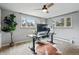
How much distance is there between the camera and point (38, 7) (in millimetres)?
2430

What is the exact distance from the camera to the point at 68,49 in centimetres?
243

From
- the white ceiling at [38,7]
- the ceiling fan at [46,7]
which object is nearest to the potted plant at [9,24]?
the white ceiling at [38,7]

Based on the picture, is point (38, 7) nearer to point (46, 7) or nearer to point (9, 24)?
point (46, 7)

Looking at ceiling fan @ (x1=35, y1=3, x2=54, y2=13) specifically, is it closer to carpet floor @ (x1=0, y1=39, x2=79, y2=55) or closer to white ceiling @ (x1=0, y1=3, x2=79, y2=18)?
white ceiling @ (x1=0, y1=3, x2=79, y2=18)

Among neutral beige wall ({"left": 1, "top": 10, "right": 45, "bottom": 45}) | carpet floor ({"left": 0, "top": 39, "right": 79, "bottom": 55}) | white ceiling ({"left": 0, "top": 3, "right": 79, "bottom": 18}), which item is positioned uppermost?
white ceiling ({"left": 0, "top": 3, "right": 79, "bottom": 18})

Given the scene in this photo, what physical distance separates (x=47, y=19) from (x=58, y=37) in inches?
15.9

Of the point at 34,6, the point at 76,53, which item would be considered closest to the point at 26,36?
the point at 34,6

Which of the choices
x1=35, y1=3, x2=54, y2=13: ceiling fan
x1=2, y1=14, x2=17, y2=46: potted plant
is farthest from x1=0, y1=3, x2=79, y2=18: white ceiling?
x1=2, y1=14, x2=17, y2=46: potted plant

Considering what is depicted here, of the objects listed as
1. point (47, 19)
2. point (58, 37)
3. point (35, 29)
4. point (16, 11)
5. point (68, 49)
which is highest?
point (16, 11)

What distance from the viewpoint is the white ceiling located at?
94.3 inches

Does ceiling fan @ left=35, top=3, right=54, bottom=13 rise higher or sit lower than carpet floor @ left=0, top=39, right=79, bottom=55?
higher
